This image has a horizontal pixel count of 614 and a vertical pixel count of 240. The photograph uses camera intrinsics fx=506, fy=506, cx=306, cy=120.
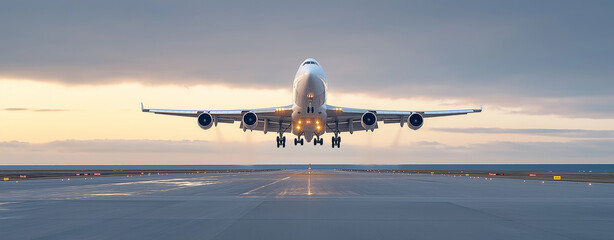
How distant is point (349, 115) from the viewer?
54719 millimetres

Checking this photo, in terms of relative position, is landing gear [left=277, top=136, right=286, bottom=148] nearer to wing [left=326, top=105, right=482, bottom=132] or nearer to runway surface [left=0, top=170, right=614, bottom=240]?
wing [left=326, top=105, right=482, bottom=132]

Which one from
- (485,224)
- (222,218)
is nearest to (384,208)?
(485,224)

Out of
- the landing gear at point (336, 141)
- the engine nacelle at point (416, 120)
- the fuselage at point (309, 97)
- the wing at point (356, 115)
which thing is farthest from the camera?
the landing gear at point (336, 141)

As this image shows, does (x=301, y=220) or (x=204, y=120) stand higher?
(x=204, y=120)

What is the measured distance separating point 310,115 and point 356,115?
21.8 feet

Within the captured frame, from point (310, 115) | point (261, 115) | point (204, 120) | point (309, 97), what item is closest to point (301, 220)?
point (309, 97)

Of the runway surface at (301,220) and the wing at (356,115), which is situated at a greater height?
the wing at (356,115)

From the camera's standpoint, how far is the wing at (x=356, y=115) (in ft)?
173

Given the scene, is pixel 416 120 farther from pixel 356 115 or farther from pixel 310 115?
pixel 310 115

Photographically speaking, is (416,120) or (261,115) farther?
(261,115)

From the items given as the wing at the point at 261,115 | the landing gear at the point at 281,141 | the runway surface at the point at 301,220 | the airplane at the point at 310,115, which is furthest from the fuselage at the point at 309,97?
the runway surface at the point at 301,220

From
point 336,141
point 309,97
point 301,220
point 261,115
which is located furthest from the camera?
point 336,141

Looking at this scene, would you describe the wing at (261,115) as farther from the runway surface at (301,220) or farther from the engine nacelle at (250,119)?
the runway surface at (301,220)

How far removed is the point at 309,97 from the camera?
152 feet
